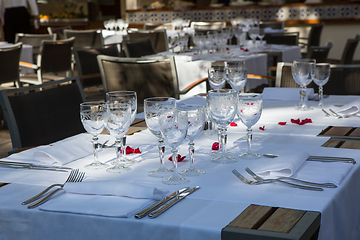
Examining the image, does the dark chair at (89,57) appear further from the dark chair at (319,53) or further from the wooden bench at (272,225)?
the wooden bench at (272,225)

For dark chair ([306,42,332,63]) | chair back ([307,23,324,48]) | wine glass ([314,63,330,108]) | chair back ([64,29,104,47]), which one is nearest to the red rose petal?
wine glass ([314,63,330,108])

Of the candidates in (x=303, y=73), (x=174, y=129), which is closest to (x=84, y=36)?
(x=303, y=73)

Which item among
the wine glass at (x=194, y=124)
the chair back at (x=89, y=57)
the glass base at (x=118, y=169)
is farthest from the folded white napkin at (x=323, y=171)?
the chair back at (x=89, y=57)

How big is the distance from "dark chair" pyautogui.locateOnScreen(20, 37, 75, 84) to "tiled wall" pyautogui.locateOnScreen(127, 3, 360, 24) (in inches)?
217

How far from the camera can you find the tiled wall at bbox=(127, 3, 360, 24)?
→ 29.6 ft

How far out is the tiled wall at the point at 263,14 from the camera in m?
9.02

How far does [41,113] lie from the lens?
6.74ft

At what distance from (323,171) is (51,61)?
14.3ft

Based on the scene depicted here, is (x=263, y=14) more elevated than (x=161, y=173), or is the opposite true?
(x=263, y=14)

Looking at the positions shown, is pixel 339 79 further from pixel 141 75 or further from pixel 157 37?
pixel 157 37

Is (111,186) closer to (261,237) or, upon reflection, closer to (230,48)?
(261,237)

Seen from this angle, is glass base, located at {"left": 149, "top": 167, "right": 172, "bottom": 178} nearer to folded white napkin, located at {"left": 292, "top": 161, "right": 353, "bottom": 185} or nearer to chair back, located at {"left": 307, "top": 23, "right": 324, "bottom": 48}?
folded white napkin, located at {"left": 292, "top": 161, "right": 353, "bottom": 185}

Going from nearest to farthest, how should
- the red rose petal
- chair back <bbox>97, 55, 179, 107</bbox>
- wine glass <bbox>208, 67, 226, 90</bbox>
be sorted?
the red rose petal, wine glass <bbox>208, 67, 226, 90</bbox>, chair back <bbox>97, 55, 179, 107</bbox>

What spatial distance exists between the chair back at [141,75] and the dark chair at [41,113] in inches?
35.9
